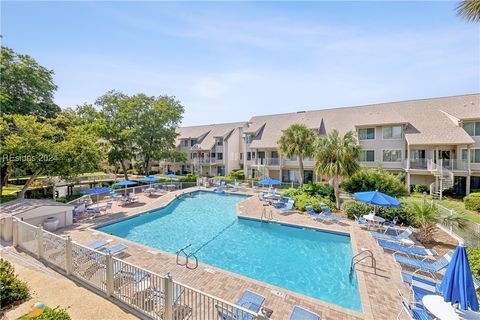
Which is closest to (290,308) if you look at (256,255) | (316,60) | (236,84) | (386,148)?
(256,255)

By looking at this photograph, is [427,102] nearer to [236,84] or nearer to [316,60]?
[316,60]

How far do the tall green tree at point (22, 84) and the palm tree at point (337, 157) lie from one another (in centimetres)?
2763

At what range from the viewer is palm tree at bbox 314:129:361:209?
57.2 feet

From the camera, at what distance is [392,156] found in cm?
2536

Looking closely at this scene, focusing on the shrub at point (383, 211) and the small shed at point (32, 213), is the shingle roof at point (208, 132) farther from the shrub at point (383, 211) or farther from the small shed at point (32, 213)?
the small shed at point (32, 213)

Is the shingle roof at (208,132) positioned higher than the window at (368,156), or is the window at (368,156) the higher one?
the shingle roof at (208,132)

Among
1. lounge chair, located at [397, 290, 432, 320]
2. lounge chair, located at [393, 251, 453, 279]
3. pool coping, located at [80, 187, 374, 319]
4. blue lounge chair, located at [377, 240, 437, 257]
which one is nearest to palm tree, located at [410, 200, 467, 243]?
blue lounge chair, located at [377, 240, 437, 257]

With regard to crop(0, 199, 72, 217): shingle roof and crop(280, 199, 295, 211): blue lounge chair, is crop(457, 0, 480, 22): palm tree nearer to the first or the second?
crop(280, 199, 295, 211): blue lounge chair

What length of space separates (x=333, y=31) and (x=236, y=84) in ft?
→ 27.2

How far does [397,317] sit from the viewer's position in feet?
20.2

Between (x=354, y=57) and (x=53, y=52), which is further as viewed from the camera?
(x=354, y=57)

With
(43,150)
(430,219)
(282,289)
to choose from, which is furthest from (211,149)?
(282,289)

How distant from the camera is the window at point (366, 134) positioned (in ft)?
86.7

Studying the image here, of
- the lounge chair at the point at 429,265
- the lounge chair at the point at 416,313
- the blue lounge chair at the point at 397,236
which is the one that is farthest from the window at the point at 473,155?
the lounge chair at the point at 416,313
